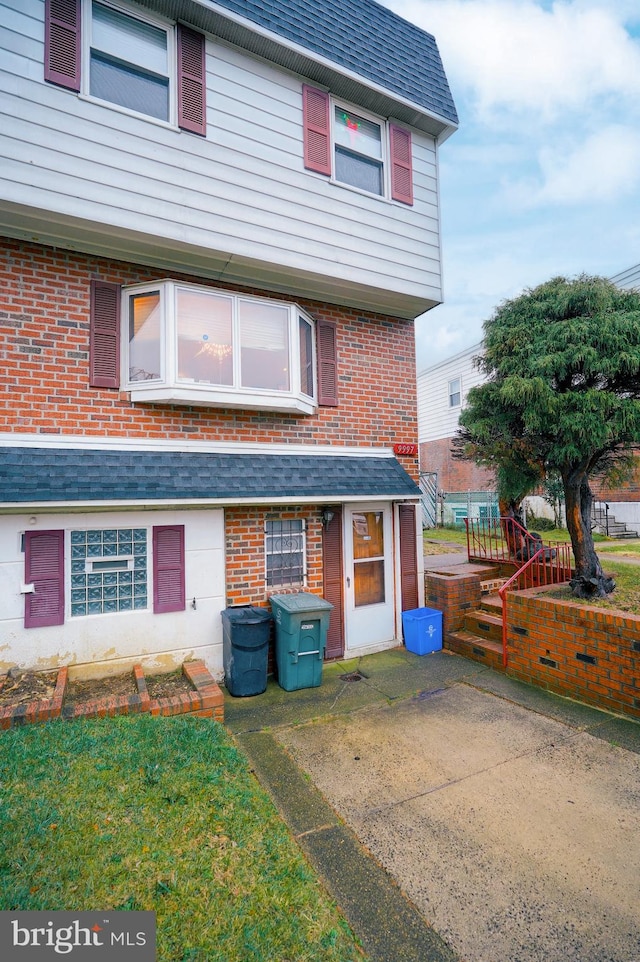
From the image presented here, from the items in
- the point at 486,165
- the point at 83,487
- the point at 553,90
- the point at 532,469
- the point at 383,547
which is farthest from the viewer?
the point at 486,165

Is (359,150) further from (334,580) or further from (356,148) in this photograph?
(334,580)

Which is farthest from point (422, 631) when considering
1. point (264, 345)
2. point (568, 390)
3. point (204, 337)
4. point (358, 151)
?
point (358, 151)

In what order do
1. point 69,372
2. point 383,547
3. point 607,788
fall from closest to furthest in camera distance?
point 607,788 → point 69,372 → point 383,547

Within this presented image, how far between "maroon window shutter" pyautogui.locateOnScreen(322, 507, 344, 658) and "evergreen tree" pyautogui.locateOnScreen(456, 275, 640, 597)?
7.90 ft

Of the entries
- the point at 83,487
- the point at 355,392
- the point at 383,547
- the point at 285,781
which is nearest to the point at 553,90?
the point at 355,392

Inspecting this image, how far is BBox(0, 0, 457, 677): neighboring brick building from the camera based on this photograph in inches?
191

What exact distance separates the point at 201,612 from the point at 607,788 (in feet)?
14.4

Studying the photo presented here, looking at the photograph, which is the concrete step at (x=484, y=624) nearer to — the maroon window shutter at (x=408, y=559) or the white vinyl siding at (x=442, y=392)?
the maroon window shutter at (x=408, y=559)

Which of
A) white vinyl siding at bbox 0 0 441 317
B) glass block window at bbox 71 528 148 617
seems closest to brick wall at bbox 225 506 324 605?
glass block window at bbox 71 528 148 617

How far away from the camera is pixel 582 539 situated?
20.7 ft

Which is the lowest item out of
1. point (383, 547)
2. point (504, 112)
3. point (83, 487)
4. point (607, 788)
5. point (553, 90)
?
point (607, 788)

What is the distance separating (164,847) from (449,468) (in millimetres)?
22753

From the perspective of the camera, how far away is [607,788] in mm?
3629

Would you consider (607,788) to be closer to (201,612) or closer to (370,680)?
(370,680)
